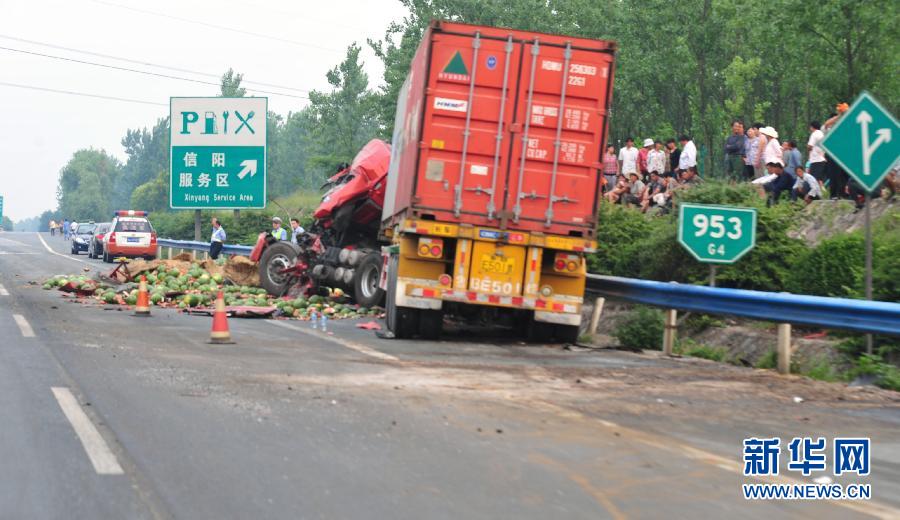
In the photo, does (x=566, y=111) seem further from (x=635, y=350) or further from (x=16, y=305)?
(x=16, y=305)

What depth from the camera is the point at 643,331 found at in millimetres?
16109

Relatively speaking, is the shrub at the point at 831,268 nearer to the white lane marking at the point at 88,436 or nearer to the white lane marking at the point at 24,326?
the white lane marking at the point at 88,436

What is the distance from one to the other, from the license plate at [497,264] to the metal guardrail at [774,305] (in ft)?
6.47

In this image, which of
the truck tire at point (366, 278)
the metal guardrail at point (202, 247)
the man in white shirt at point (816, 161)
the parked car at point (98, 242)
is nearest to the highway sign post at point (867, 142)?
the man in white shirt at point (816, 161)

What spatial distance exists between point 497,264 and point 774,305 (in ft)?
12.2

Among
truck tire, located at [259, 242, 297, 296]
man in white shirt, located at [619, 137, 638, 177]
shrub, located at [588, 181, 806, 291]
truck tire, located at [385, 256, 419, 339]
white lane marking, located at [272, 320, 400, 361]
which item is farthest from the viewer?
man in white shirt, located at [619, 137, 638, 177]

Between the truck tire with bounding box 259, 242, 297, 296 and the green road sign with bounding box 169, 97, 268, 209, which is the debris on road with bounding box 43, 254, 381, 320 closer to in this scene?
the truck tire with bounding box 259, 242, 297, 296

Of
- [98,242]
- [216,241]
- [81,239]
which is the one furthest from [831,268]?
[81,239]

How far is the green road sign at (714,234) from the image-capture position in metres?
13.9

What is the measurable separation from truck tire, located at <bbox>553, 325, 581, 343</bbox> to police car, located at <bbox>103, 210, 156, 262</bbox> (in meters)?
33.3

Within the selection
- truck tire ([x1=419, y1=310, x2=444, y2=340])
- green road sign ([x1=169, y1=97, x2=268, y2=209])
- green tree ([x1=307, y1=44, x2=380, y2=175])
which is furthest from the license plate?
green tree ([x1=307, y1=44, x2=380, y2=175])

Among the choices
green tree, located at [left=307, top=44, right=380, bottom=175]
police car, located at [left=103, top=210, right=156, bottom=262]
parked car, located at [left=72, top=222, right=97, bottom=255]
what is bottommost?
parked car, located at [left=72, top=222, right=97, bottom=255]

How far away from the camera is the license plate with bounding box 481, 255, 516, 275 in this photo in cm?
1486

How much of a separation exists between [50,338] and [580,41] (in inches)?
302
